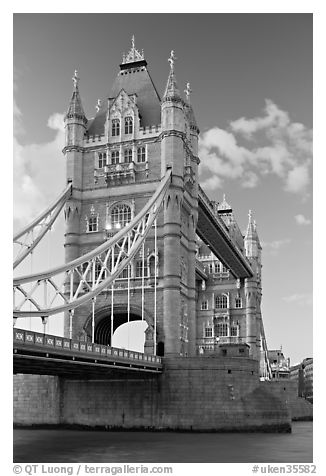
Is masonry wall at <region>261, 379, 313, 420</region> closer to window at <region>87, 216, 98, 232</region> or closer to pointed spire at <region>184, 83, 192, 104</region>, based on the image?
window at <region>87, 216, 98, 232</region>

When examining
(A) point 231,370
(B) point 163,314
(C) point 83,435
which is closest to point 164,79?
(B) point 163,314

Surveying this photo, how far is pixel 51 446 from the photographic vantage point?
4141 cm

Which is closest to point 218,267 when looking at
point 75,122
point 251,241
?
point 251,241

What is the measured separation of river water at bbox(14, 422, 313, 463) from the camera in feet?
116

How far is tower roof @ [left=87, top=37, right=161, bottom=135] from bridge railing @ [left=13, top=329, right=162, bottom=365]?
82.9 ft

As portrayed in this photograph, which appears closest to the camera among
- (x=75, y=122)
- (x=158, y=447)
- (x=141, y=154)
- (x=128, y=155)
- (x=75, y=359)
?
(x=158, y=447)

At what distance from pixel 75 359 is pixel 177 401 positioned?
14459 mm

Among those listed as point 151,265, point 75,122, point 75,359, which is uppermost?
point 75,122

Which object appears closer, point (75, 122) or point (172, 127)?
point (172, 127)

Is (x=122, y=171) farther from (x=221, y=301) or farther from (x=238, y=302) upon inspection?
(x=221, y=301)

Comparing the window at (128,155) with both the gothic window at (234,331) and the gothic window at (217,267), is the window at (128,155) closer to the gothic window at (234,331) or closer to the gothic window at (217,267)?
the gothic window at (234,331)

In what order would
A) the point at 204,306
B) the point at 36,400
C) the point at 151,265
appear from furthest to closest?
the point at 204,306 → the point at 151,265 → the point at 36,400

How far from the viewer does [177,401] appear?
175ft

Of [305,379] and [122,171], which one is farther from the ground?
[122,171]
